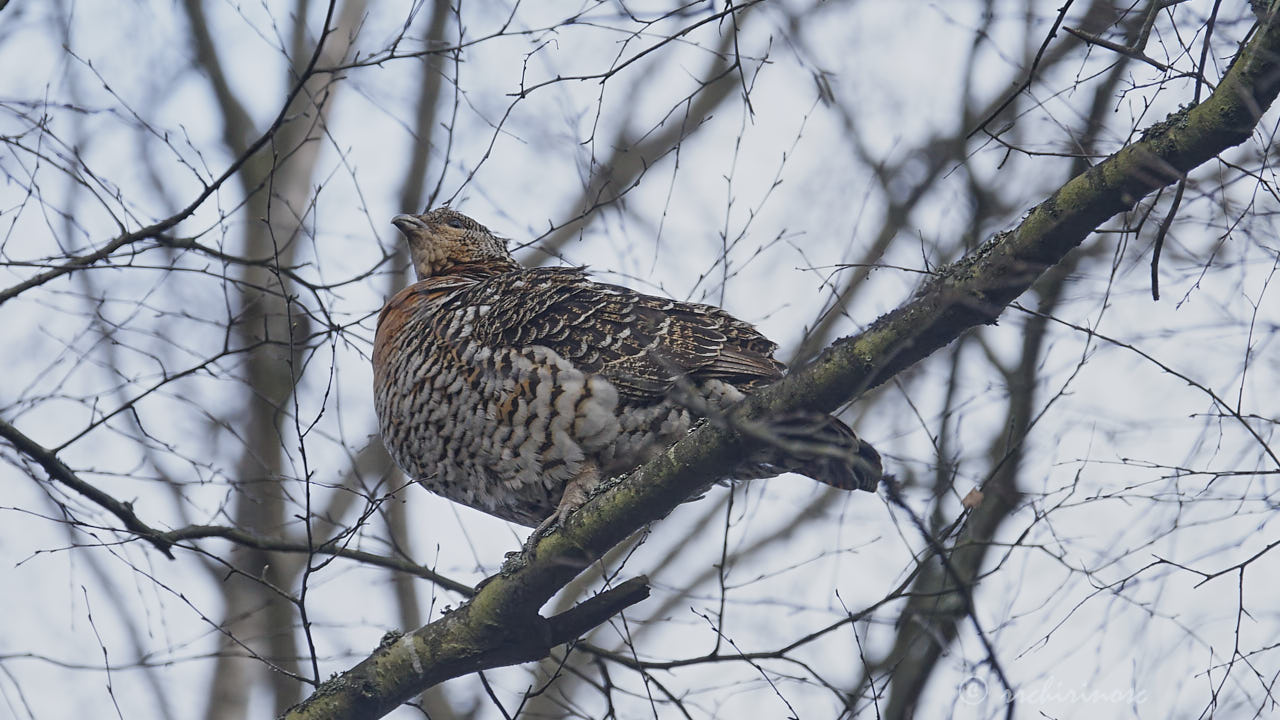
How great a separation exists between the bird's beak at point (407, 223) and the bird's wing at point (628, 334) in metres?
1.50

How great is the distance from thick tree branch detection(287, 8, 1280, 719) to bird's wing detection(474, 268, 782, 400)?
2.62 feet

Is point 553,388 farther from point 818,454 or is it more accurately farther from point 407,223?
point 407,223

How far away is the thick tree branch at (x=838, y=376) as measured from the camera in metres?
3.34

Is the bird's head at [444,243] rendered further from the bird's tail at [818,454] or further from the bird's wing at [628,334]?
the bird's tail at [818,454]

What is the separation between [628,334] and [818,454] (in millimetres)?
1179

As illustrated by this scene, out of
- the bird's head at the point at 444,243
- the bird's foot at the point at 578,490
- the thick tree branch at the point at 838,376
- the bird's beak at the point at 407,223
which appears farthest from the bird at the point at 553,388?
the bird's beak at the point at 407,223

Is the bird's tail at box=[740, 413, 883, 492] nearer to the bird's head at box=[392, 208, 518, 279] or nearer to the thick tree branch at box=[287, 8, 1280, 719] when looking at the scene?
the thick tree branch at box=[287, 8, 1280, 719]

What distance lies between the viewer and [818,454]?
14.2 ft

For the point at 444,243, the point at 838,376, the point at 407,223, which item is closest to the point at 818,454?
the point at 838,376

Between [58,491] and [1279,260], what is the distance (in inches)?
190

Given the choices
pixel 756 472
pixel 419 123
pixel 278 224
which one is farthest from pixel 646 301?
pixel 419 123

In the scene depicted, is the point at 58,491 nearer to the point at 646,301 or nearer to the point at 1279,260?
the point at 646,301

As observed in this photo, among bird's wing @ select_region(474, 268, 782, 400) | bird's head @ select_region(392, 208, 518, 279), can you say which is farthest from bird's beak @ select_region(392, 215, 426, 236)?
bird's wing @ select_region(474, 268, 782, 400)

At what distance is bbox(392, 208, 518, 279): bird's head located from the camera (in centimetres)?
687
